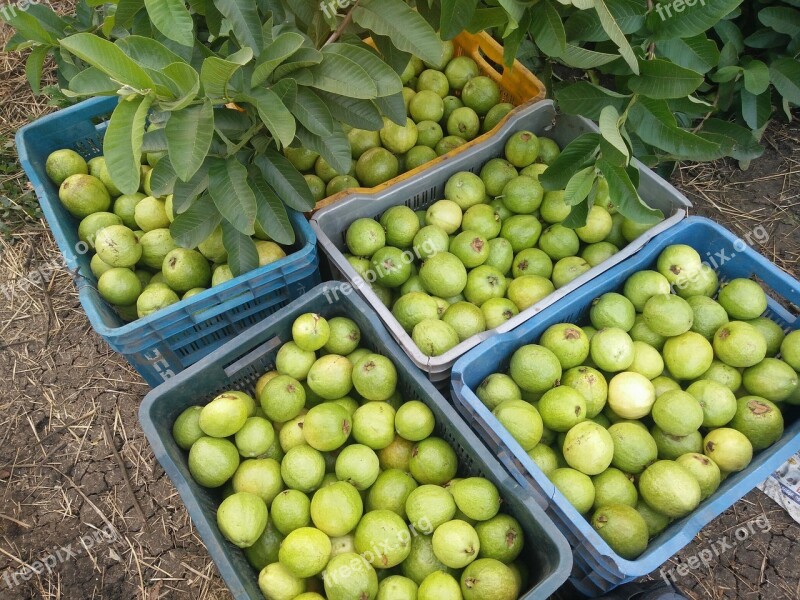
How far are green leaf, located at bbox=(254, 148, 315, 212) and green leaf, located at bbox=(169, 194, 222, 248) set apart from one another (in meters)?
0.23

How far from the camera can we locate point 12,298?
10.8 feet

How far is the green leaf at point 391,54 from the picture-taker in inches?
80.7

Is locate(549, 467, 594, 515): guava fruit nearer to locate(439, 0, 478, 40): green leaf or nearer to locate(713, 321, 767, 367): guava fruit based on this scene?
locate(713, 321, 767, 367): guava fruit

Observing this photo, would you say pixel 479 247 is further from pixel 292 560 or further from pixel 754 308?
pixel 292 560

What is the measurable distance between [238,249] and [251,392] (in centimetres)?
56

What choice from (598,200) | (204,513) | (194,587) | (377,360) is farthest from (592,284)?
(194,587)

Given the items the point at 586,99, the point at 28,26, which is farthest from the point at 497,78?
the point at 28,26

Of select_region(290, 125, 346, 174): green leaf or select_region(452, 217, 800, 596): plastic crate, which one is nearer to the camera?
select_region(452, 217, 800, 596): plastic crate

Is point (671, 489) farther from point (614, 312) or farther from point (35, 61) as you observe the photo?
point (35, 61)

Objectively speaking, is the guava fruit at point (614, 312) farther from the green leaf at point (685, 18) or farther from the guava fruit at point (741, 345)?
the green leaf at point (685, 18)

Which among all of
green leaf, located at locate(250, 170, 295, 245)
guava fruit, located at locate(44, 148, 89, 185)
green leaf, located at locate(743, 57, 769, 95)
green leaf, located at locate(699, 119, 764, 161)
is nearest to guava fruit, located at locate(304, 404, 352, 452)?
green leaf, located at locate(250, 170, 295, 245)

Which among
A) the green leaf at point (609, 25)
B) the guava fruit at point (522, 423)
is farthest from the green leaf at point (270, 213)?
the green leaf at point (609, 25)

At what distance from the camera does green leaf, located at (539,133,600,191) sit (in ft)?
6.75

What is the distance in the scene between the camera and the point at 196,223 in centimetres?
205
